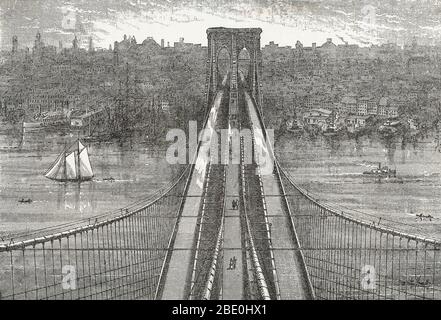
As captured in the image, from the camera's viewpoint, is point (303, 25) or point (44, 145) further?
point (44, 145)

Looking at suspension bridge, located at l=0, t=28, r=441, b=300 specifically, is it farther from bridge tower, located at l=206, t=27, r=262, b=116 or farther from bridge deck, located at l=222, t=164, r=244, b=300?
bridge tower, located at l=206, t=27, r=262, b=116

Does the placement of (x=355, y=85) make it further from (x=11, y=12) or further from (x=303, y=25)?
(x=11, y=12)

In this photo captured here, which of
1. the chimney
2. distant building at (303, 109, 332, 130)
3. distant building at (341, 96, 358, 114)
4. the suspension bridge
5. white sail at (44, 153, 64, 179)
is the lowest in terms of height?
the suspension bridge

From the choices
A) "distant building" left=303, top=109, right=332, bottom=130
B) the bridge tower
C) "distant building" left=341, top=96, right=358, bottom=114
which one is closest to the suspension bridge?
"distant building" left=341, top=96, right=358, bottom=114

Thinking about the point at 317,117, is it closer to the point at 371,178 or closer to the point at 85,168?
the point at 371,178

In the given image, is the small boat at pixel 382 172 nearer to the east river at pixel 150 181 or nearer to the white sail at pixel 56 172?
the east river at pixel 150 181

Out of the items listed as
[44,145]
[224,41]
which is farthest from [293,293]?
[224,41]

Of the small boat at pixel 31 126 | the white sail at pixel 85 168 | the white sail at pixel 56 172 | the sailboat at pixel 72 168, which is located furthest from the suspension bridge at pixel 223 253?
the small boat at pixel 31 126
